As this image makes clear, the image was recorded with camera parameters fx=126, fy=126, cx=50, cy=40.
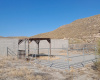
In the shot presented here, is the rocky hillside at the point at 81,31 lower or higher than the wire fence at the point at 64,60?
higher

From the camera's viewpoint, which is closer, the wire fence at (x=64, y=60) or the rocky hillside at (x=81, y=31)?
the wire fence at (x=64, y=60)

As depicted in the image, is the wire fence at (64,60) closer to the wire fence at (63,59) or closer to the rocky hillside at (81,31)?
the wire fence at (63,59)

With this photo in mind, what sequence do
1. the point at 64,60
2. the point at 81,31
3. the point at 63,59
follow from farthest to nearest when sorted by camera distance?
the point at 81,31 → the point at 63,59 → the point at 64,60

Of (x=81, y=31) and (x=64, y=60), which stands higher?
(x=81, y=31)

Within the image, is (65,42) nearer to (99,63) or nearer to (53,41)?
(53,41)

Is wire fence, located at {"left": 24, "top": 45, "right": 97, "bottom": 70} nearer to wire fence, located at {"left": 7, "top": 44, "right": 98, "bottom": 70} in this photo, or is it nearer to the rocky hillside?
wire fence, located at {"left": 7, "top": 44, "right": 98, "bottom": 70}

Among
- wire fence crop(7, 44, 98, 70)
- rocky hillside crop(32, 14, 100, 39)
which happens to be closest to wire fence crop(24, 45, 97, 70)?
wire fence crop(7, 44, 98, 70)

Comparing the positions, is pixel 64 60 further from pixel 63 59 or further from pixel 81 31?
pixel 81 31

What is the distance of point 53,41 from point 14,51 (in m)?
11.6

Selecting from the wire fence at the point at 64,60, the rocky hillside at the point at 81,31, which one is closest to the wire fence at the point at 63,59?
the wire fence at the point at 64,60

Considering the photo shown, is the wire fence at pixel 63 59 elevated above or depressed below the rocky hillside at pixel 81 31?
below

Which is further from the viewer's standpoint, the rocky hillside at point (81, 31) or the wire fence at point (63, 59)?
the rocky hillside at point (81, 31)

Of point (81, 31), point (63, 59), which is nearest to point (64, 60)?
point (63, 59)

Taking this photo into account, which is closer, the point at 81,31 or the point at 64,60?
the point at 64,60
